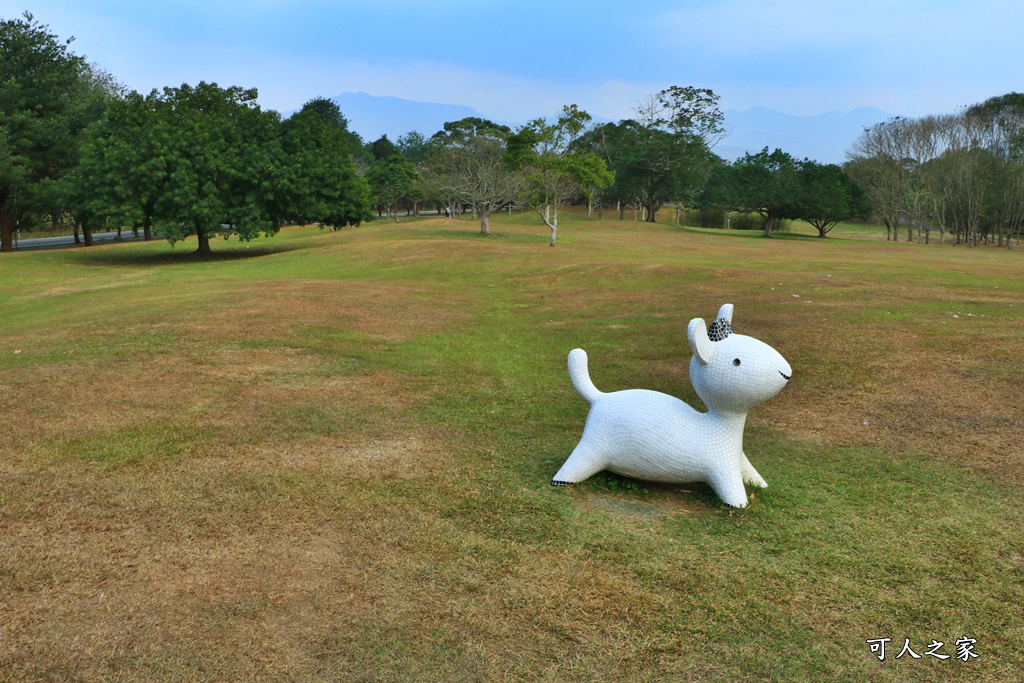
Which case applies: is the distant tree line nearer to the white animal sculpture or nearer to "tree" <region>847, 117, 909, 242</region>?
"tree" <region>847, 117, 909, 242</region>

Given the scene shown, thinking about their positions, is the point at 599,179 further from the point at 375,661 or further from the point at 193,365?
the point at 375,661

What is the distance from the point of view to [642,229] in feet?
242

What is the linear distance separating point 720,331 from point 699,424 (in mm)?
965

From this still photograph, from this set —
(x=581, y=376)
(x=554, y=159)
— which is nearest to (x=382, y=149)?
(x=554, y=159)

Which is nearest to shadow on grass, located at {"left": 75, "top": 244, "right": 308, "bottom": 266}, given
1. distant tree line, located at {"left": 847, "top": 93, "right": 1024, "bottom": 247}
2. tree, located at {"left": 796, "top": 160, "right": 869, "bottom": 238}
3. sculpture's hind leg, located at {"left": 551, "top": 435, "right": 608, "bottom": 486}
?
sculpture's hind leg, located at {"left": 551, "top": 435, "right": 608, "bottom": 486}

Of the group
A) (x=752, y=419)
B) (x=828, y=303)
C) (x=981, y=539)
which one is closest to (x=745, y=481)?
(x=981, y=539)

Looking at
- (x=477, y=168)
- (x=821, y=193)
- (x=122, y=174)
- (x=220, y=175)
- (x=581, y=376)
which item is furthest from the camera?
(x=821, y=193)

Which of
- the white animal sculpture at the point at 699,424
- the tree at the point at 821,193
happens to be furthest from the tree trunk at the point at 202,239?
the tree at the point at 821,193

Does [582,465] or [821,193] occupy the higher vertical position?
[821,193]

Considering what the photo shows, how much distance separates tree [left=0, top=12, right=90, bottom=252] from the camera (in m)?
43.0

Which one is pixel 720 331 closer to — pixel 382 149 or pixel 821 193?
pixel 821 193

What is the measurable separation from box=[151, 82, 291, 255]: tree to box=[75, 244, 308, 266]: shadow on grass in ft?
4.64

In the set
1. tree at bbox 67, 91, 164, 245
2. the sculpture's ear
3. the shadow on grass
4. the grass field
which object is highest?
tree at bbox 67, 91, 164, 245

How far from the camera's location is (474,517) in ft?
22.4
